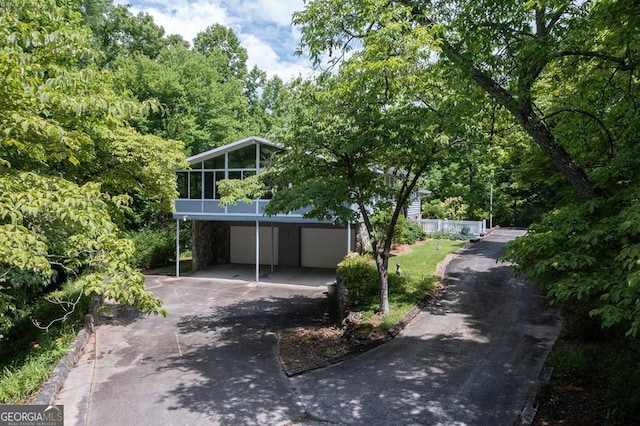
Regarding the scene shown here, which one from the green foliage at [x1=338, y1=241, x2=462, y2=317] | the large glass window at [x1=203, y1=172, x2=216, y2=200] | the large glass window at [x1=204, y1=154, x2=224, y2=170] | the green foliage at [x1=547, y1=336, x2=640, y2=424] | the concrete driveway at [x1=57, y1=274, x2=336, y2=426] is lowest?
the concrete driveway at [x1=57, y1=274, x2=336, y2=426]

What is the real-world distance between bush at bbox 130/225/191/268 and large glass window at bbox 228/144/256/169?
741 centimetres

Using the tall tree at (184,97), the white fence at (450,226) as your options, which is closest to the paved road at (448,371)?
the white fence at (450,226)

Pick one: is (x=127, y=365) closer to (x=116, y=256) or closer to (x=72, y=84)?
(x=116, y=256)

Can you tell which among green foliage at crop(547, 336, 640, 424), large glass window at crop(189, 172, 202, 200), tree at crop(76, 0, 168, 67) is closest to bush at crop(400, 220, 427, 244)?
large glass window at crop(189, 172, 202, 200)

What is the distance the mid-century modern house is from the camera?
18.0 meters

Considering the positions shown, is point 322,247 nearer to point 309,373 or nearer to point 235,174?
point 235,174

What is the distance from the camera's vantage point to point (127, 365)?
29.3 feet

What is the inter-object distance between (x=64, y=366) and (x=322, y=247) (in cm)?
1398

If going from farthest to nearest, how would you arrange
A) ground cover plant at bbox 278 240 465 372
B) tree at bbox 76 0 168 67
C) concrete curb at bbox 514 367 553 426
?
tree at bbox 76 0 168 67
ground cover plant at bbox 278 240 465 372
concrete curb at bbox 514 367 553 426

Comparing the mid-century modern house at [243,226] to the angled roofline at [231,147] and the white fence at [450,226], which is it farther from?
the white fence at [450,226]

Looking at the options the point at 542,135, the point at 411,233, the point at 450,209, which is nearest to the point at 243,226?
the point at 411,233

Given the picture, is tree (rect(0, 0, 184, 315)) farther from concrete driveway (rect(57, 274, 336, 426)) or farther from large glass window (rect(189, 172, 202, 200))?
large glass window (rect(189, 172, 202, 200))

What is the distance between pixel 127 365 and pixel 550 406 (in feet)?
26.9

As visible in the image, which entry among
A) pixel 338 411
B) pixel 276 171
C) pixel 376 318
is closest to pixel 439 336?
pixel 376 318
